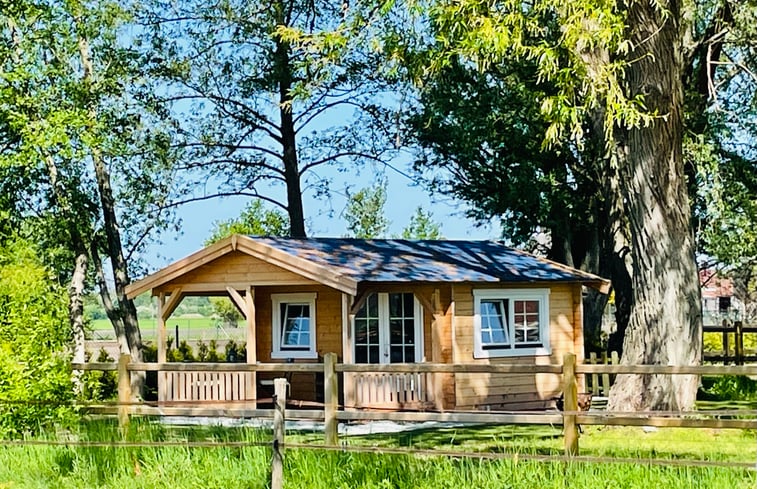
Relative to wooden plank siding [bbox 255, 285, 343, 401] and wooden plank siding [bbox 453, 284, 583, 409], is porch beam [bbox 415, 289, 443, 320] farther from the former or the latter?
wooden plank siding [bbox 255, 285, 343, 401]

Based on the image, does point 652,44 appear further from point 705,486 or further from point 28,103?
point 28,103

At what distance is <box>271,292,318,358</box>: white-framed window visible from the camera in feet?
64.0

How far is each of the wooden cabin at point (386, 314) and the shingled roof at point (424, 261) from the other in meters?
0.04

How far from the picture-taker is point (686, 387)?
49.3 feet

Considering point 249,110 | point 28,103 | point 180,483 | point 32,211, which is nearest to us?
point 180,483

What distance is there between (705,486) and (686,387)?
22.1 ft

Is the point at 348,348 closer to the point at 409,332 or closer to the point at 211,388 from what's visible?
the point at 409,332

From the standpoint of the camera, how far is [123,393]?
38.2 feet

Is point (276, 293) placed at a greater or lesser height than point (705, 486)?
greater

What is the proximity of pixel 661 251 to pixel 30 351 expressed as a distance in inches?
347

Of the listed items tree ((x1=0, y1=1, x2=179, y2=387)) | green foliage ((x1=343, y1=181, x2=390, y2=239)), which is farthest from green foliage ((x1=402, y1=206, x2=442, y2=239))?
tree ((x1=0, y1=1, x2=179, y2=387))

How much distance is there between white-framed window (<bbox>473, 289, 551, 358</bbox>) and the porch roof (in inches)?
16.1

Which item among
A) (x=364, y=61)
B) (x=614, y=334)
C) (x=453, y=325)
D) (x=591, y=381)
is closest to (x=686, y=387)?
(x=453, y=325)

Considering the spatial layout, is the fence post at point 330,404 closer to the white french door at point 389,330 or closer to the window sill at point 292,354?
the white french door at point 389,330
